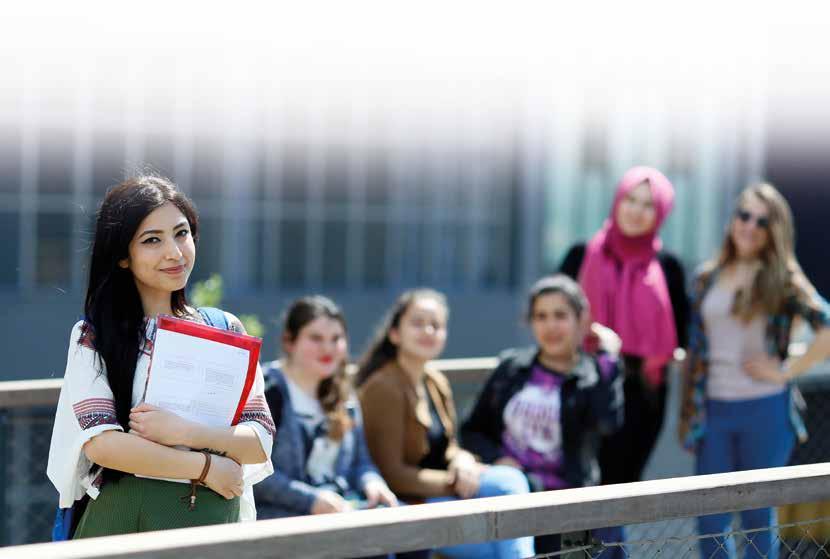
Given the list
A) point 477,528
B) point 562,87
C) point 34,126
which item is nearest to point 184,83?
point 34,126

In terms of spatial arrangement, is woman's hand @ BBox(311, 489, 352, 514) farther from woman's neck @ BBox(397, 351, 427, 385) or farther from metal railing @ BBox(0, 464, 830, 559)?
metal railing @ BBox(0, 464, 830, 559)

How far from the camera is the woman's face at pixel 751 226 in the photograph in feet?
14.5

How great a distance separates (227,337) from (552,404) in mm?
2144

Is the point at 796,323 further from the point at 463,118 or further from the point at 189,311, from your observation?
the point at 463,118

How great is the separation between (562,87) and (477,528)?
762 centimetres

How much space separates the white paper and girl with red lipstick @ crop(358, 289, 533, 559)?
181 centimetres

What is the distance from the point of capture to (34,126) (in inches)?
318

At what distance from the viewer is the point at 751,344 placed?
14.6ft

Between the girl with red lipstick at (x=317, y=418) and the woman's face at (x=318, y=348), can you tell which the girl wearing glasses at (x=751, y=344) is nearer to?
the girl with red lipstick at (x=317, y=418)

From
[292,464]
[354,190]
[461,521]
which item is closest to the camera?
[461,521]

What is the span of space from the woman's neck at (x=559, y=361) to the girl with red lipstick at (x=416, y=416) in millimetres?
425

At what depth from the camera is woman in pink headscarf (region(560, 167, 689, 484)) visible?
460 centimetres

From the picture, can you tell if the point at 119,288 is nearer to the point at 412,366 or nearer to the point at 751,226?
the point at 412,366

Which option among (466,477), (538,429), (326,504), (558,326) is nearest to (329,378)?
(326,504)
